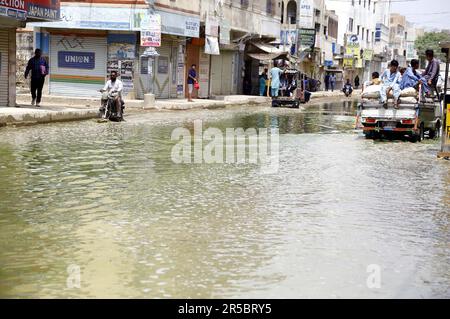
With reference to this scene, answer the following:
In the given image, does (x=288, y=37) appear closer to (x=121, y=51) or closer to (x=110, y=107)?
(x=121, y=51)

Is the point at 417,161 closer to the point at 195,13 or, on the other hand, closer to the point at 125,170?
the point at 125,170

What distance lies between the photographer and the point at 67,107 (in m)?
23.9

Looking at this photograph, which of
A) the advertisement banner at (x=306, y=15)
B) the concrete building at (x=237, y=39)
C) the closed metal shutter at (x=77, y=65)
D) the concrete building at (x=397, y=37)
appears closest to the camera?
the closed metal shutter at (x=77, y=65)

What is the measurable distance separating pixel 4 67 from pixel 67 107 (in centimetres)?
325

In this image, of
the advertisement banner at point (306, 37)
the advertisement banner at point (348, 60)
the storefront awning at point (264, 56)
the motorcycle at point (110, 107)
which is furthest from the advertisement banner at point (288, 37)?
the motorcycle at point (110, 107)

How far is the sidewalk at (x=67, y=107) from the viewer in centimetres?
1809

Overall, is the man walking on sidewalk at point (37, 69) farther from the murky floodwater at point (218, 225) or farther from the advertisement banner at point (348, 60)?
the advertisement banner at point (348, 60)

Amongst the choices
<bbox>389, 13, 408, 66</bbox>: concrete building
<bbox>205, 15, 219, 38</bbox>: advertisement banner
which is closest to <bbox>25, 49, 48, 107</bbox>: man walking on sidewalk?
<bbox>205, 15, 219, 38</bbox>: advertisement banner

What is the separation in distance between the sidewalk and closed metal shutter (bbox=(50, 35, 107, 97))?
6.61 feet

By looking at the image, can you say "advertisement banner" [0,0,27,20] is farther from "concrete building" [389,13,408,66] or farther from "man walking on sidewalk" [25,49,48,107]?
"concrete building" [389,13,408,66]

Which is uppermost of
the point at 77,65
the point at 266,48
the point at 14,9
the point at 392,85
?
the point at 266,48

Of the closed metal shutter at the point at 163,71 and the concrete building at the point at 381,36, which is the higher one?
the concrete building at the point at 381,36

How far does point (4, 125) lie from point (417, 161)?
10178 mm

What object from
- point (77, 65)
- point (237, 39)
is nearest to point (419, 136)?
point (77, 65)
